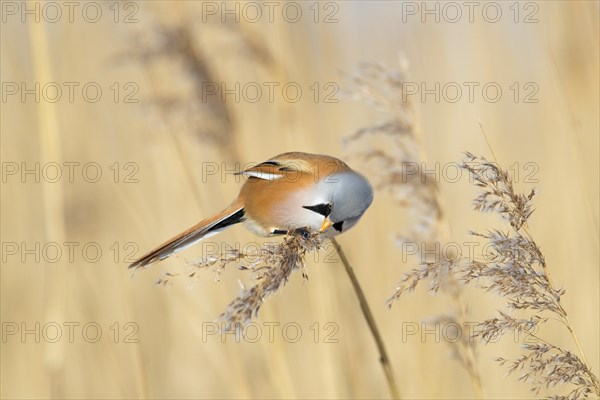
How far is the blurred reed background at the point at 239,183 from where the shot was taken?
213 cm

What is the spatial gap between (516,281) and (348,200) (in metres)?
0.42

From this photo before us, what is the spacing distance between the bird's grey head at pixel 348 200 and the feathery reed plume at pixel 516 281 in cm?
27

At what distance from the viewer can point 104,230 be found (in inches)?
116

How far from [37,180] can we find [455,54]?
206cm

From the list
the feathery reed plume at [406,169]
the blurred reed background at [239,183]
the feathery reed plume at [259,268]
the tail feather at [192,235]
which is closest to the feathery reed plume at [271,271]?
the feathery reed plume at [259,268]

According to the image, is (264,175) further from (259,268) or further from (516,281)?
(516,281)

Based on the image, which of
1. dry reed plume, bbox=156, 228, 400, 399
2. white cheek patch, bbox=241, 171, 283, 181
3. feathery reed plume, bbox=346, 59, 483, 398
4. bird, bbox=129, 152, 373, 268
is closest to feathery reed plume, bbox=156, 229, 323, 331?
dry reed plume, bbox=156, 228, 400, 399

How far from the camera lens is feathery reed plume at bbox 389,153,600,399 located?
1.12 m

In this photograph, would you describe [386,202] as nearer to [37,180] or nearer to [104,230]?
[104,230]

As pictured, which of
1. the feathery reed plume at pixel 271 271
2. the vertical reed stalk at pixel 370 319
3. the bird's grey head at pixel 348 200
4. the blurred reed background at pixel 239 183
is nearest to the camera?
the feathery reed plume at pixel 271 271

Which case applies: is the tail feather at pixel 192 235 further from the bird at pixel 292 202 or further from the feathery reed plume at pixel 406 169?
the feathery reed plume at pixel 406 169

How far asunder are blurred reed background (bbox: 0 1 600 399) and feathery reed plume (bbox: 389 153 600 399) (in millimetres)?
635

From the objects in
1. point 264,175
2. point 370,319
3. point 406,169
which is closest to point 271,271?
point 370,319

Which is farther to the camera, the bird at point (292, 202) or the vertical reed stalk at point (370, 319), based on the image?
the bird at point (292, 202)
